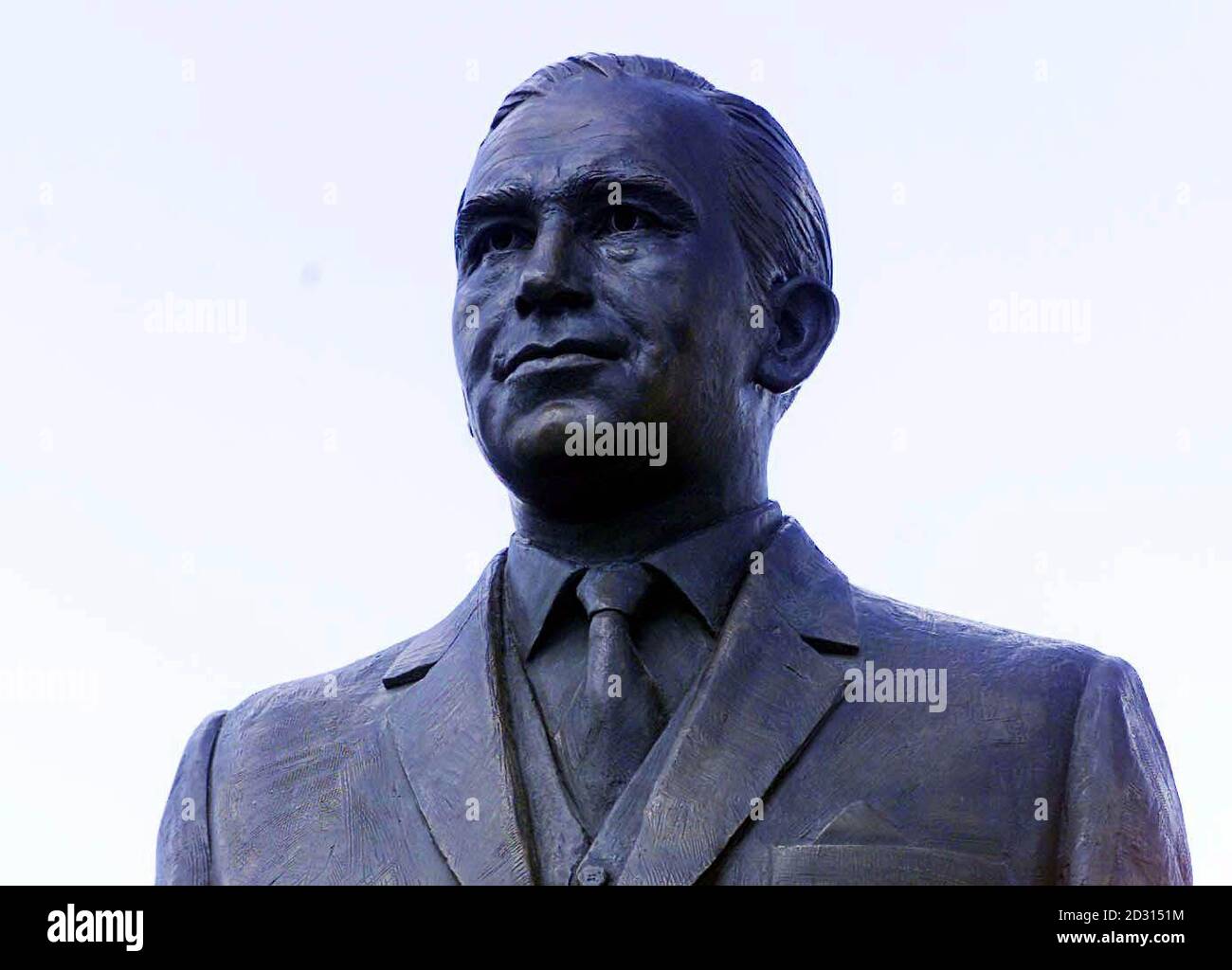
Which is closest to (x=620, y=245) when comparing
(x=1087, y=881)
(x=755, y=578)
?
(x=755, y=578)

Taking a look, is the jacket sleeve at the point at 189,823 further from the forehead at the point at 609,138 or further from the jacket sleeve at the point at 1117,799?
the jacket sleeve at the point at 1117,799

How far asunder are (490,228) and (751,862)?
2089 millimetres

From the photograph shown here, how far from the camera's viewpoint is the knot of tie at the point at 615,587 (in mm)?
8406

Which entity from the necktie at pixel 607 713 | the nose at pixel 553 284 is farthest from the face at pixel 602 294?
the necktie at pixel 607 713

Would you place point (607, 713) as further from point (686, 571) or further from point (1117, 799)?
point (1117, 799)

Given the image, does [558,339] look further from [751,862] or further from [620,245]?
[751,862]

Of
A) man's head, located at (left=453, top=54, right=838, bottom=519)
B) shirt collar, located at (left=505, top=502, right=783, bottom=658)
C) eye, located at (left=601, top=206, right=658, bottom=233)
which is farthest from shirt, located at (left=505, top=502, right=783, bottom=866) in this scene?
eye, located at (left=601, top=206, right=658, bottom=233)

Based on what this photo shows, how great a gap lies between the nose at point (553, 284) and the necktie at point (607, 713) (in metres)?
0.80

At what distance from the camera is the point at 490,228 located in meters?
8.80

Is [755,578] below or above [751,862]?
above

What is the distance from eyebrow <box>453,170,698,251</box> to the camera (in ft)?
28.2

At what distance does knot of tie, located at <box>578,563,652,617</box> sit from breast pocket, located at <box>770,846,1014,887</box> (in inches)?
35.1

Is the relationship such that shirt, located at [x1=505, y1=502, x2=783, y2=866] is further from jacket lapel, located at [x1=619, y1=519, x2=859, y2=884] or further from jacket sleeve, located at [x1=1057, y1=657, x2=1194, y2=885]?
jacket sleeve, located at [x1=1057, y1=657, x2=1194, y2=885]

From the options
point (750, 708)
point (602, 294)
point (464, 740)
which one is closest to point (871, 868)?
point (750, 708)
